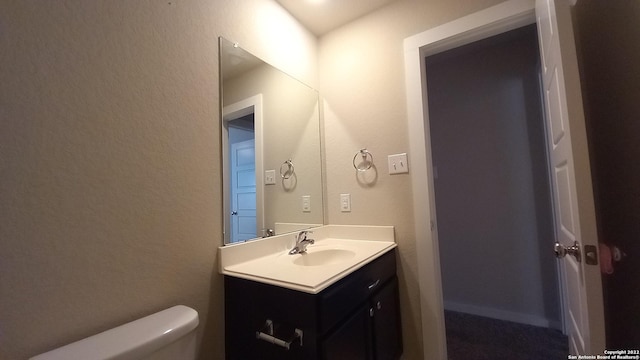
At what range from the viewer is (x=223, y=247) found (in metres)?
1.12

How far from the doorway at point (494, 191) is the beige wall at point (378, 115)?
0.99 meters

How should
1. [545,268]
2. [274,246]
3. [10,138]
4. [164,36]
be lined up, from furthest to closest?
1. [545,268]
2. [274,246]
3. [164,36]
4. [10,138]

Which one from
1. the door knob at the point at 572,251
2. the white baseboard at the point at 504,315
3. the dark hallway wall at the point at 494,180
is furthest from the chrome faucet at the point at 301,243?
the white baseboard at the point at 504,315

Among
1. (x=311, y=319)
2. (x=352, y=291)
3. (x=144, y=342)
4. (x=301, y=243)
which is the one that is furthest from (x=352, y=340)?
(x=144, y=342)

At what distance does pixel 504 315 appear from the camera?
213 cm

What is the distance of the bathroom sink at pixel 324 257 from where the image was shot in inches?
55.0

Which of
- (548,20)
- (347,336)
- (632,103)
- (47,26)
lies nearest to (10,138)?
(47,26)

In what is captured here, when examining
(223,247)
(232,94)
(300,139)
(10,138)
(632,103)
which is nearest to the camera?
(10,138)

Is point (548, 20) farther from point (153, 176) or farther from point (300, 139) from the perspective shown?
point (153, 176)

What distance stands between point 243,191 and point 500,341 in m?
2.10

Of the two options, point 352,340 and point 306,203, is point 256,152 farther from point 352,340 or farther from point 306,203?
point 352,340

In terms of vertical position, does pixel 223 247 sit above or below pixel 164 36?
below

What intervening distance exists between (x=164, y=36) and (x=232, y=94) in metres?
0.35

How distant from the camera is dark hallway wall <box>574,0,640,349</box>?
2.90 feet
